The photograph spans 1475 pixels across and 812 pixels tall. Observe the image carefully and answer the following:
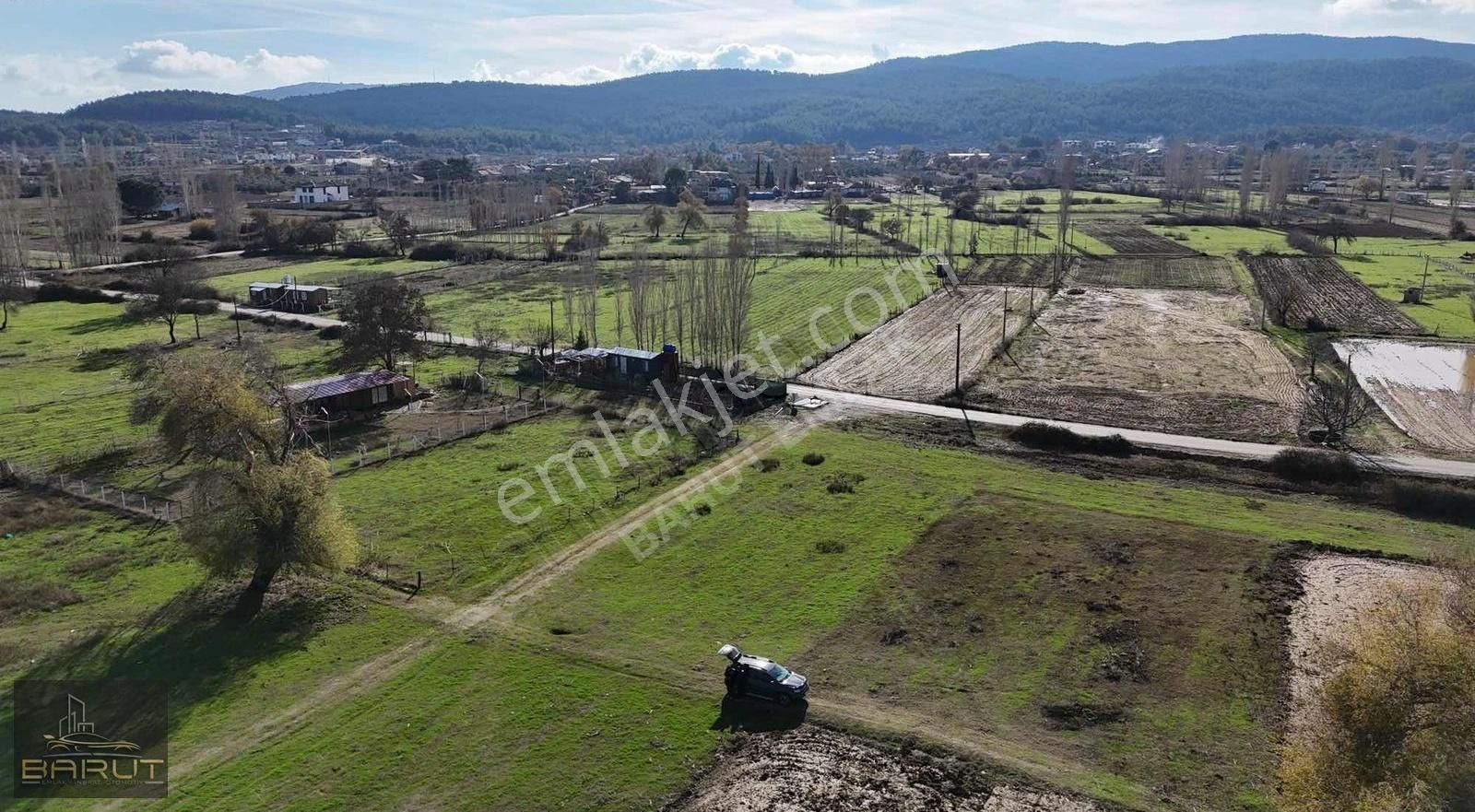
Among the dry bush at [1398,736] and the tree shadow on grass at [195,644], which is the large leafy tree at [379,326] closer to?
the tree shadow on grass at [195,644]

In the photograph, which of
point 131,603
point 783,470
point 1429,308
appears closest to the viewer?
point 131,603

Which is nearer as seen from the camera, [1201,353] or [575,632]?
[575,632]

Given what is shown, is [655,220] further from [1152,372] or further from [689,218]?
[1152,372]

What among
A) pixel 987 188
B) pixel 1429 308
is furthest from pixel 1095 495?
pixel 987 188

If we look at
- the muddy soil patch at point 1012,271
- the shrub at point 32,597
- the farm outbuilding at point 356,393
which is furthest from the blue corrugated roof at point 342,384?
the muddy soil patch at point 1012,271

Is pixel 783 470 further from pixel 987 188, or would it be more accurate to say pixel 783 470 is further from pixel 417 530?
pixel 987 188

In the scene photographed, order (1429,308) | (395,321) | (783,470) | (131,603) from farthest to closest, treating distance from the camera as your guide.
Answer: (1429,308) → (395,321) → (783,470) → (131,603)

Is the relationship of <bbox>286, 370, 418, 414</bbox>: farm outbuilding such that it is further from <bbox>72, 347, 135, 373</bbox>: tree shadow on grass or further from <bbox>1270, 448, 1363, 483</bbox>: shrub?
<bbox>1270, 448, 1363, 483</bbox>: shrub
